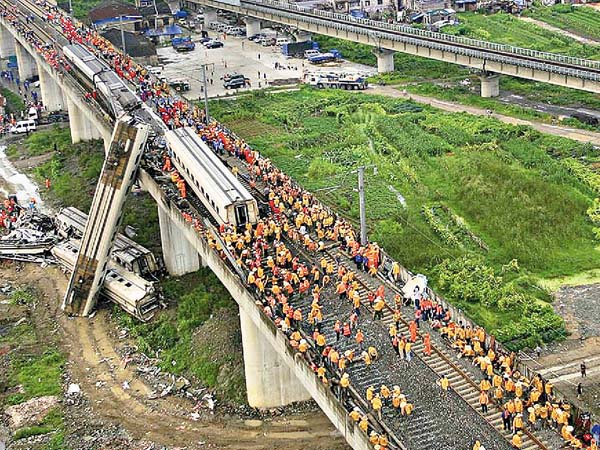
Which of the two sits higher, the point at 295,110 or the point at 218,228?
the point at 218,228

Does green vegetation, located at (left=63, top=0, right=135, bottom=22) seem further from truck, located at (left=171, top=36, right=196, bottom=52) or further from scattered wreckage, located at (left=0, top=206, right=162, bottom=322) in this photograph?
scattered wreckage, located at (left=0, top=206, right=162, bottom=322)

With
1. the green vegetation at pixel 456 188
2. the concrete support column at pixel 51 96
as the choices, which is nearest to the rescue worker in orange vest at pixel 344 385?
the green vegetation at pixel 456 188

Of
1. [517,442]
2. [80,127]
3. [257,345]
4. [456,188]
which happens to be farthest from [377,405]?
[80,127]

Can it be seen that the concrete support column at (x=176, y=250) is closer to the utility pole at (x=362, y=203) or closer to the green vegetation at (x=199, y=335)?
the green vegetation at (x=199, y=335)

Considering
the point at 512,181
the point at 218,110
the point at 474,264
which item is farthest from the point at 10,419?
the point at 218,110

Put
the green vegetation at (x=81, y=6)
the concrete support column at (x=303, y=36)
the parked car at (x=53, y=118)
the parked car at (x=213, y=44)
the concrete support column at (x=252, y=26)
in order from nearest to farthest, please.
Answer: the parked car at (x=53, y=118), the concrete support column at (x=303, y=36), the parked car at (x=213, y=44), the concrete support column at (x=252, y=26), the green vegetation at (x=81, y=6)

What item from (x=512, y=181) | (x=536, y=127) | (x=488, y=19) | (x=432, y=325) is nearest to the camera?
(x=432, y=325)

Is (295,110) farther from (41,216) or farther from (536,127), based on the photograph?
(41,216)
